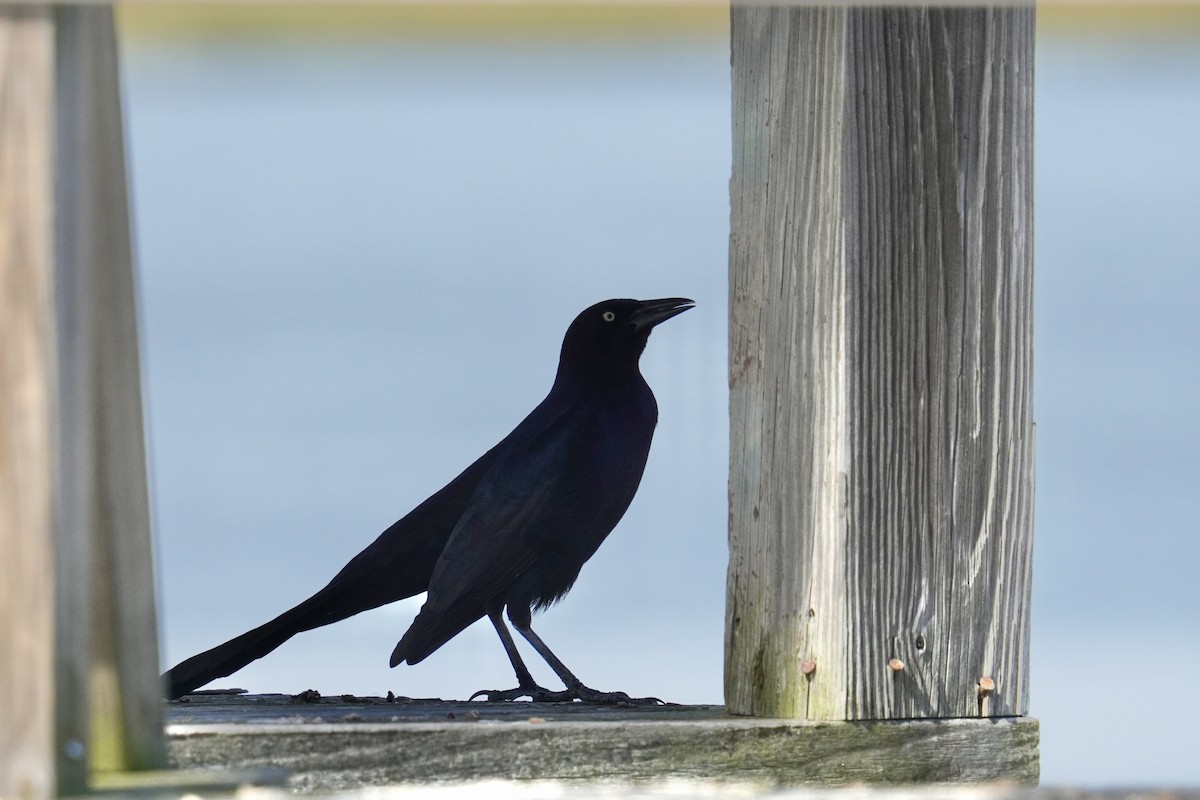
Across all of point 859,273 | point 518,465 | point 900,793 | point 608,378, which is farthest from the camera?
point 608,378

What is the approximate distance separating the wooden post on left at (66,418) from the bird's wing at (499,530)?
6.13 ft

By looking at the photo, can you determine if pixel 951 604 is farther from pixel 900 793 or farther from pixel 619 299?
pixel 619 299

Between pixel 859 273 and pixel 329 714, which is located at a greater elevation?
pixel 859 273

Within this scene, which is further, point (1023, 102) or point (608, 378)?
point (608, 378)

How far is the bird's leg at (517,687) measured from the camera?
4.03 metres

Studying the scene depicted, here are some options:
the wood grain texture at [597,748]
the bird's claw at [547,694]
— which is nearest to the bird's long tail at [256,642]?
the bird's claw at [547,694]

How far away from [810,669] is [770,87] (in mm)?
1104

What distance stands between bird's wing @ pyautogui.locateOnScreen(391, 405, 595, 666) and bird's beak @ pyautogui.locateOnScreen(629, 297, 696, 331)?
0.36 metres

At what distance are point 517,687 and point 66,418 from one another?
97.1 inches

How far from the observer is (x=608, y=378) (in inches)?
177

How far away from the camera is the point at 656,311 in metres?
4.46

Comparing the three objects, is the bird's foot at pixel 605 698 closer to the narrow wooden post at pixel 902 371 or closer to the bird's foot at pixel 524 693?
the bird's foot at pixel 524 693

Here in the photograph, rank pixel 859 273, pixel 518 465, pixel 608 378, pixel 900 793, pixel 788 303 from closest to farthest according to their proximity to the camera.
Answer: pixel 900 793
pixel 859 273
pixel 788 303
pixel 518 465
pixel 608 378

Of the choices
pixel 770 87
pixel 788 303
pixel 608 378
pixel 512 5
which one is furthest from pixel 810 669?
pixel 608 378
